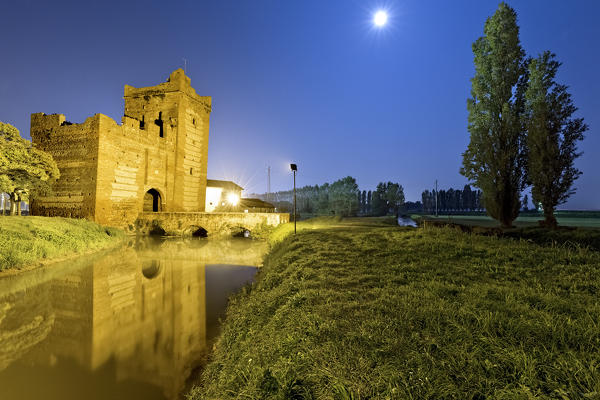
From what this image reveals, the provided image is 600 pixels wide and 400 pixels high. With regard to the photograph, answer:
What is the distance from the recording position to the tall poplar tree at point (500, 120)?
55.2 ft

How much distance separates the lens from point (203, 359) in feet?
18.9

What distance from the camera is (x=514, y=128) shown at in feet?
55.0

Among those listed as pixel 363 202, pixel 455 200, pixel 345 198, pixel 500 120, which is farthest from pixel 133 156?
pixel 455 200

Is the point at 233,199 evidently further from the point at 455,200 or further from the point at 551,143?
the point at 455,200

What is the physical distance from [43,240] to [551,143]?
100ft

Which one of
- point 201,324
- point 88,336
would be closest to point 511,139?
point 201,324

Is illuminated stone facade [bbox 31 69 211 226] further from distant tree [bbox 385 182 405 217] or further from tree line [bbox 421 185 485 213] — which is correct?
tree line [bbox 421 185 485 213]

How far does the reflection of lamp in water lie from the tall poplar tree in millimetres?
37711

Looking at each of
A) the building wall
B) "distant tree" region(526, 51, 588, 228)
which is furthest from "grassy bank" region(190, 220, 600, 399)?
the building wall

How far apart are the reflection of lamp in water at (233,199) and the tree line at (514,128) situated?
3730 centimetres

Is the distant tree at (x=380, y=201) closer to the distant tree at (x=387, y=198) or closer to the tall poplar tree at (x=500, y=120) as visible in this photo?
the distant tree at (x=387, y=198)

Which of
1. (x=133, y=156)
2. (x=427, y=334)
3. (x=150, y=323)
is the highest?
(x=133, y=156)

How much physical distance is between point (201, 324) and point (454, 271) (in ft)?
24.2

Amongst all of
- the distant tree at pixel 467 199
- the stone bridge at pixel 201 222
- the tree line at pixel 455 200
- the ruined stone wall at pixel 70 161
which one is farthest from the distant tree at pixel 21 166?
the distant tree at pixel 467 199
